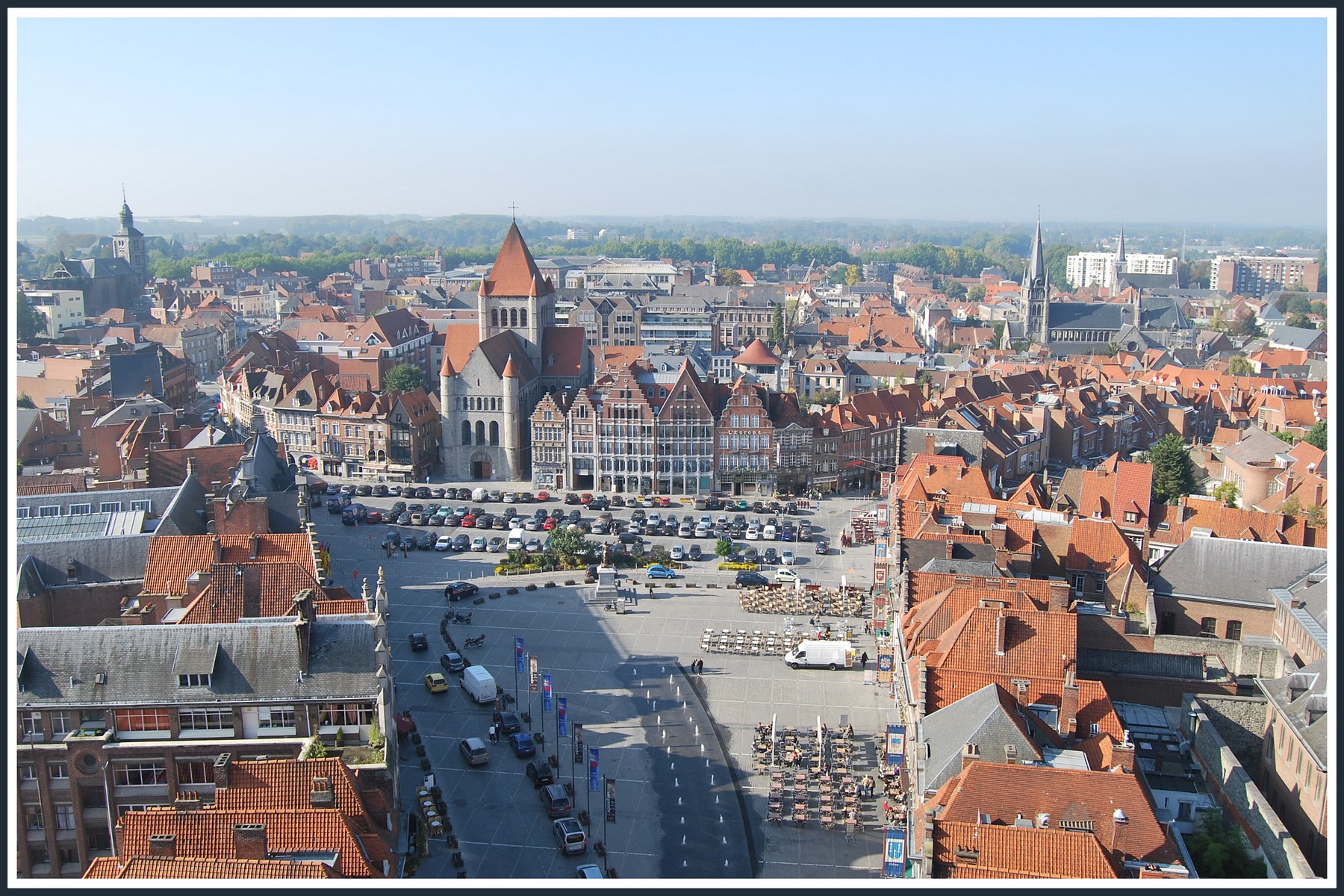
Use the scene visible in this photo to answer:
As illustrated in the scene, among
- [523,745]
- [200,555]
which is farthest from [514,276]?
[523,745]

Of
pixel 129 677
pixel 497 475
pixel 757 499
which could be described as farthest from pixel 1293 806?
pixel 497 475

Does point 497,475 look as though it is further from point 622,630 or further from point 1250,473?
point 1250,473

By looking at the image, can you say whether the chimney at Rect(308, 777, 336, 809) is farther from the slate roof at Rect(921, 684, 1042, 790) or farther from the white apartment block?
the white apartment block

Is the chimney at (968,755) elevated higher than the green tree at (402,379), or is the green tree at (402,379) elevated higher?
the green tree at (402,379)

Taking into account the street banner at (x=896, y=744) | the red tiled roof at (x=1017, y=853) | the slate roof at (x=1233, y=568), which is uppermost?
the slate roof at (x=1233, y=568)

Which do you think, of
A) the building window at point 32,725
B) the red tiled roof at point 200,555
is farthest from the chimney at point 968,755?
the building window at point 32,725

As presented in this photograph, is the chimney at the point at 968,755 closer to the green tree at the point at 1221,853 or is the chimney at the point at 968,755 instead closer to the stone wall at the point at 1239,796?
the green tree at the point at 1221,853

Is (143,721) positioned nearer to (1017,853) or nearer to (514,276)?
(1017,853)
